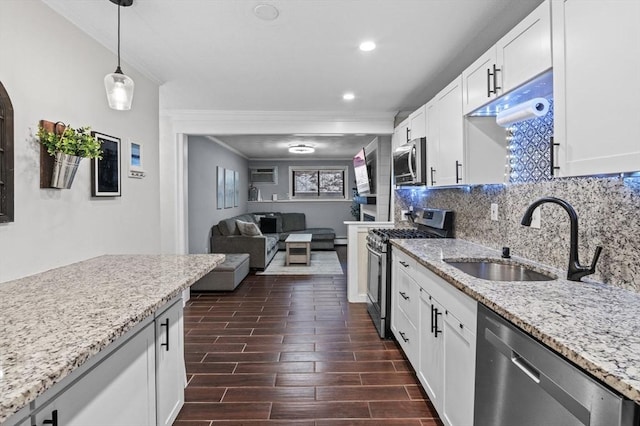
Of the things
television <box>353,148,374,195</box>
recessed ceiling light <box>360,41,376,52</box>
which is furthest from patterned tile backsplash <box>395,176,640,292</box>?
television <box>353,148,374,195</box>

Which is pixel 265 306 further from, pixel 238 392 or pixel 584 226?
pixel 584 226

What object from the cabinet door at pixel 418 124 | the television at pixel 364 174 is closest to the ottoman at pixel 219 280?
the television at pixel 364 174

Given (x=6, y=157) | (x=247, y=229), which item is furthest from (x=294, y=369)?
(x=247, y=229)

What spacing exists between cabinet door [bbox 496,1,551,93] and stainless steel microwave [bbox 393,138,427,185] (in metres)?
1.26

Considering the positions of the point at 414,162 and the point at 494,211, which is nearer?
the point at 494,211

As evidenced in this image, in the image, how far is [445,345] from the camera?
1.87 m

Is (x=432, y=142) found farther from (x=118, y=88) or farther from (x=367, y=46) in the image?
(x=118, y=88)

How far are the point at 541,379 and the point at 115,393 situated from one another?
4.59 ft

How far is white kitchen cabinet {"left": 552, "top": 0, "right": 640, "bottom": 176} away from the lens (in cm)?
109

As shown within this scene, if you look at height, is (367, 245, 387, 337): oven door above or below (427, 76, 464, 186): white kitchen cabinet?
below

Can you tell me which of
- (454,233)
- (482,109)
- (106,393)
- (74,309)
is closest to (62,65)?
(74,309)

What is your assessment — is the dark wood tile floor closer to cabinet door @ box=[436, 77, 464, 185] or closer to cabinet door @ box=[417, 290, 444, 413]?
cabinet door @ box=[417, 290, 444, 413]

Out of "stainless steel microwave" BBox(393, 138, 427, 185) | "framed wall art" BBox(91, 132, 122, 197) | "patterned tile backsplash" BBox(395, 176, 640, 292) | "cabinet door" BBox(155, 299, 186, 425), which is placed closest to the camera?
"patterned tile backsplash" BBox(395, 176, 640, 292)

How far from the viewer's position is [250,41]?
2.46m
